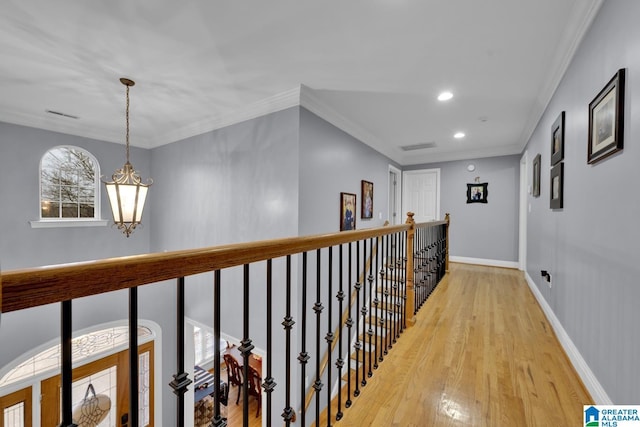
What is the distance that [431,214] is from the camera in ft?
20.7

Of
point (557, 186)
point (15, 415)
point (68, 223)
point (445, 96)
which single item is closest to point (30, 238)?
point (68, 223)

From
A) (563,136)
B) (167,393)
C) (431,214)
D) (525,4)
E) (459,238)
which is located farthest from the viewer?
(431,214)

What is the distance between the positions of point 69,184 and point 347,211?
14.0ft

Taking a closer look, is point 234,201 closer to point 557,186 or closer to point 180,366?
point 180,366

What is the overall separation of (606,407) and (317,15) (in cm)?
293

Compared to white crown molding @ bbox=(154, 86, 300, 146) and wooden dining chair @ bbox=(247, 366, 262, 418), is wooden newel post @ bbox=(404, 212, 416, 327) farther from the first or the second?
wooden dining chair @ bbox=(247, 366, 262, 418)

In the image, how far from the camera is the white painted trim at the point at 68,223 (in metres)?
3.73

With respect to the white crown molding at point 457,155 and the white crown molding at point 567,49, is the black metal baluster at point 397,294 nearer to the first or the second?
the white crown molding at point 567,49

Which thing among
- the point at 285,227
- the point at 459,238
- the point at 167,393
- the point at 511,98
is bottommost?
the point at 167,393

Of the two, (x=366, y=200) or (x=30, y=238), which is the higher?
(x=366, y=200)

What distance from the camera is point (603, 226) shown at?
5.16 ft

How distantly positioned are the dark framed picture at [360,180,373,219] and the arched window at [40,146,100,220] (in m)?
4.36

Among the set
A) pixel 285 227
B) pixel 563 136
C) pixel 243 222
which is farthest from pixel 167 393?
pixel 563 136

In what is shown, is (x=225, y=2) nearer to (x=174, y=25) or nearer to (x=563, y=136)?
(x=174, y=25)
